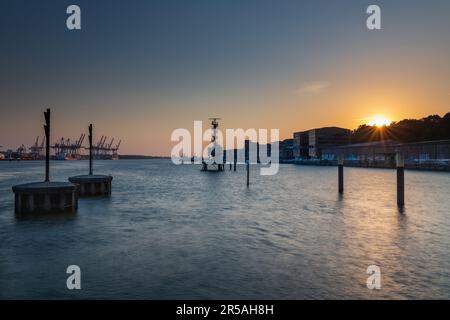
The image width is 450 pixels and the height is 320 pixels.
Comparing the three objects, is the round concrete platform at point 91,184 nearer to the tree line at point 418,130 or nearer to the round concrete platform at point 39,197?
the round concrete platform at point 39,197

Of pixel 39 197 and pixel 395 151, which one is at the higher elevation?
pixel 395 151

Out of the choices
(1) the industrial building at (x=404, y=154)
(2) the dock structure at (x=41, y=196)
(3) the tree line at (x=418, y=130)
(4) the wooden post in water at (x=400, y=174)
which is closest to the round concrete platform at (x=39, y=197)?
(2) the dock structure at (x=41, y=196)

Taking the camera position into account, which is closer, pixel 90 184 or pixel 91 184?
pixel 90 184

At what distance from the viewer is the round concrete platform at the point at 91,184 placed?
35781 millimetres

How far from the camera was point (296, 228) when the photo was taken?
67.4 feet

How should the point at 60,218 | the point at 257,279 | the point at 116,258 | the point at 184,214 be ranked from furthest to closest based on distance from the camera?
the point at 184,214
the point at 60,218
the point at 116,258
the point at 257,279

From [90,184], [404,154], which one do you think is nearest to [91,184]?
[90,184]

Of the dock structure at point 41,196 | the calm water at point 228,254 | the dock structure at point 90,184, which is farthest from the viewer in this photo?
the dock structure at point 90,184

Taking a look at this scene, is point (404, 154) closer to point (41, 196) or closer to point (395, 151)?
point (395, 151)

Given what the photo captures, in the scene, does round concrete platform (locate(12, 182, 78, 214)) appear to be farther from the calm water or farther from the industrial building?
the industrial building

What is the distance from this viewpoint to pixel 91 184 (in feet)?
120
